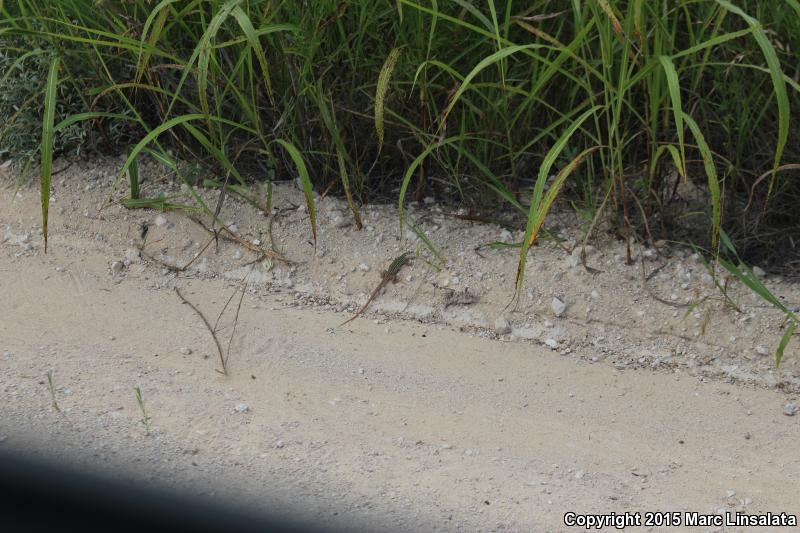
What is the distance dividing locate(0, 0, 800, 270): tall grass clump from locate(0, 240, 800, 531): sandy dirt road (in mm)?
439

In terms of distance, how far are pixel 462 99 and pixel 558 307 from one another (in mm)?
594

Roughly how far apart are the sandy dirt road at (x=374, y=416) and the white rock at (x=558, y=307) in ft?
0.42

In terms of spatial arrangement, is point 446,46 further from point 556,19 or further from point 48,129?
point 48,129

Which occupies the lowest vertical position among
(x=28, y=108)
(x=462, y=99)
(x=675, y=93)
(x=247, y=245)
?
(x=247, y=245)

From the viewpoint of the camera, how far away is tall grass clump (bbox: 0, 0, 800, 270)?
7.73ft

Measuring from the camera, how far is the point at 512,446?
1891 mm

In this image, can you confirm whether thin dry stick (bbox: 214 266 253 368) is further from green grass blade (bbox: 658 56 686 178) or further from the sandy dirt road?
Result: green grass blade (bbox: 658 56 686 178)

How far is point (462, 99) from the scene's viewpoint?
233 centimetres

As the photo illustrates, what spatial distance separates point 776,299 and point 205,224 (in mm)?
1580

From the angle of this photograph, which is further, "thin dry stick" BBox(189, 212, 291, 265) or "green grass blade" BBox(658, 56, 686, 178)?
"thin dry stick" BBox(189, 212, 291, 265)

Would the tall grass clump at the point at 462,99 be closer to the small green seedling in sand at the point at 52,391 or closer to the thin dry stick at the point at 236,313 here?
the thin dry stick at the point at 236,313

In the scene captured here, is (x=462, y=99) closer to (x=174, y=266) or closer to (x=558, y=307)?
(x=558, y=307)

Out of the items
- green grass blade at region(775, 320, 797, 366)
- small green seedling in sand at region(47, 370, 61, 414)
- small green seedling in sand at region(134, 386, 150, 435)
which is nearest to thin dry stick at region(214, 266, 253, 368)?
small green seedling in sand at region(134, 386, 150, 435)

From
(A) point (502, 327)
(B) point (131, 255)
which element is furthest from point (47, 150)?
(A) point (502, 327)
